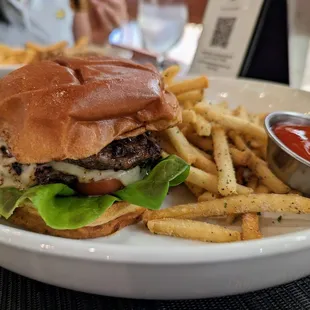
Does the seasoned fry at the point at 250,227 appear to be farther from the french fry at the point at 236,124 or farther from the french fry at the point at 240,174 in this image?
the french fry at the point at 236,124

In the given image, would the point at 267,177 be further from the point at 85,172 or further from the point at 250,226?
the point at 85,172

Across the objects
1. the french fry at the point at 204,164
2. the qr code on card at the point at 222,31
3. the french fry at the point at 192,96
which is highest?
the qr code on card at the point at 222,31

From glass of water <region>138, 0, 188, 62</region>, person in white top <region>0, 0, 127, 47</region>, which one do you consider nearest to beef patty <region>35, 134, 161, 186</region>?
glass of water <region>138, 0, 188, 62</region>

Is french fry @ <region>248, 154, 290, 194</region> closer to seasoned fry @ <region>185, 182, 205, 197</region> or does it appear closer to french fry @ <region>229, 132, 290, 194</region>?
french fry @ <region>229, 132, 290, 194</region>

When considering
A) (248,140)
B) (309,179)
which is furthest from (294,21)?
(309,179)

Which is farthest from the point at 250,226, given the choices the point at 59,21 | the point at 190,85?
the point at 59,21

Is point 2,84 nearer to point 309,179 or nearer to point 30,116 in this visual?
point 30,116

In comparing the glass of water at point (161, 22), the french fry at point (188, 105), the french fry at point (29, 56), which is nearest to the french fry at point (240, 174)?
the french fry at point (188, 105)
